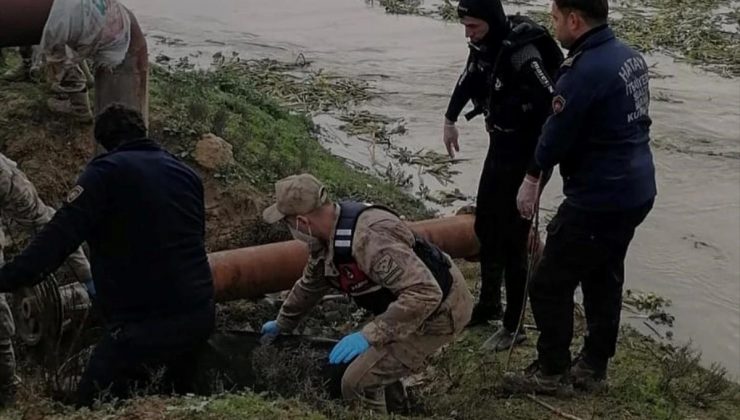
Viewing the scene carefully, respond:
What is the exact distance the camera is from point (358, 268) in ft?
14.5

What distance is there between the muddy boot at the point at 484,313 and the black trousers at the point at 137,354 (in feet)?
7.37

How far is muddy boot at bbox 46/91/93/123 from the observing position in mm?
7484

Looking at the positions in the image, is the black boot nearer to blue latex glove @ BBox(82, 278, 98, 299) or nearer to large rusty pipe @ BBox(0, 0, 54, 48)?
blue latex glove @ BBox(82, 278, 98, 299)

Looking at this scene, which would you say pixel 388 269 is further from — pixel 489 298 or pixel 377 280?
pixel 489 298

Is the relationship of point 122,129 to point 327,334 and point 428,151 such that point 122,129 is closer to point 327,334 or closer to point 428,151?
point 327,334

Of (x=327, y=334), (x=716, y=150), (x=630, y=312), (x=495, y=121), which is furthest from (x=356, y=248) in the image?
(x=716, y=150)

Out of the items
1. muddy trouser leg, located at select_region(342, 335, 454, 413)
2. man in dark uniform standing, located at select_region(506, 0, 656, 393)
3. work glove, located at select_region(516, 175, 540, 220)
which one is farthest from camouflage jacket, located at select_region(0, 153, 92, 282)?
man in dark uniform standing, located at select_region(506, 0, 656, 393)

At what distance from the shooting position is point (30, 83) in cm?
796

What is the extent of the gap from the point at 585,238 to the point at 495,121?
97 centimetres

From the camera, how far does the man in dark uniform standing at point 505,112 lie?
5.42 m

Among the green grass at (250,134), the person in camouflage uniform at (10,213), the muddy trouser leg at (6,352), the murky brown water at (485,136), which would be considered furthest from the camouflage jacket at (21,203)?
the murky brown water at (485,136)

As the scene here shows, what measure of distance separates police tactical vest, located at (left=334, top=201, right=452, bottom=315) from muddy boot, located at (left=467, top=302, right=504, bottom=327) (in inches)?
68.9

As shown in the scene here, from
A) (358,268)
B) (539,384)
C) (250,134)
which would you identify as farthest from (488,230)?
(250,134)

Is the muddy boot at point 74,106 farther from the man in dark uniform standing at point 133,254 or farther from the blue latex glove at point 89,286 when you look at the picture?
the man in dark uniform standing at point 133,254
